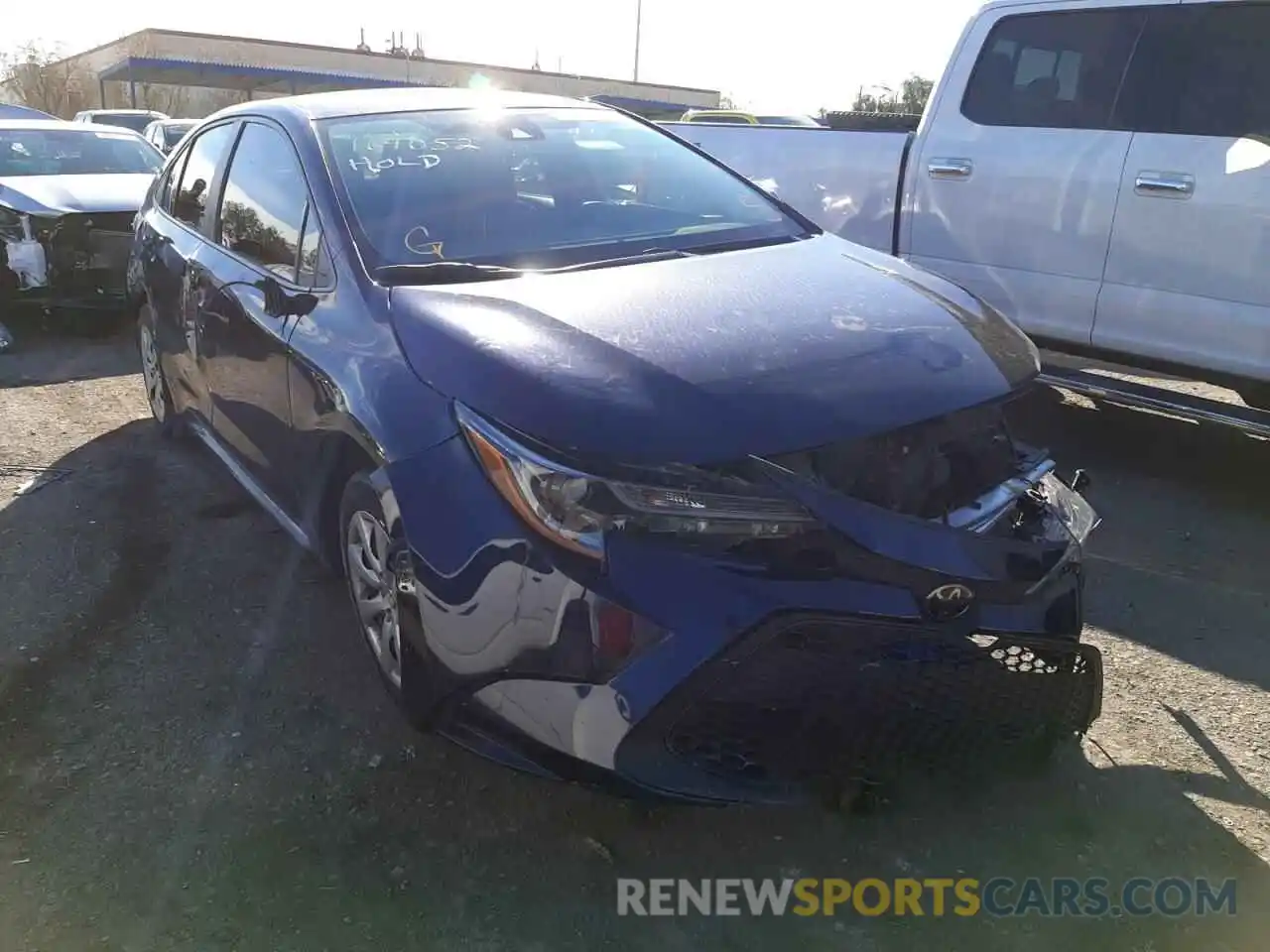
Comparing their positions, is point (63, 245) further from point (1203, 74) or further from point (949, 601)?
point (949, 601)

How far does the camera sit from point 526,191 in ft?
11.1

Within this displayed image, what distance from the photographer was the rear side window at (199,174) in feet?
13.6

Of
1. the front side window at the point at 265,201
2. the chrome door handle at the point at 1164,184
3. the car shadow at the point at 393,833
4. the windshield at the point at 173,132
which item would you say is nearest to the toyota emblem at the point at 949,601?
the car shadow at the point at 393,833

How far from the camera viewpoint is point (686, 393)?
2.25 metres

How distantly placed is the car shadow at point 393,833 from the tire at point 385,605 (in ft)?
0.86

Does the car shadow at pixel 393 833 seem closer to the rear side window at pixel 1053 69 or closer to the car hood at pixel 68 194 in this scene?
the rear side window at pixel 1053 69

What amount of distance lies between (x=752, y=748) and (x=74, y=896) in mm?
1577

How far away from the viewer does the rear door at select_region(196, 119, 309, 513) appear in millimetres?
3260

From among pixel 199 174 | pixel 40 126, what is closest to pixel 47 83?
pixel 40 126

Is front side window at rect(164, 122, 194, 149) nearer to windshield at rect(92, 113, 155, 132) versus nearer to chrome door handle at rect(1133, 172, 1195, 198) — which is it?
windshield at rect(92, 113, 155, 132)

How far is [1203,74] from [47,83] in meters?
42.7

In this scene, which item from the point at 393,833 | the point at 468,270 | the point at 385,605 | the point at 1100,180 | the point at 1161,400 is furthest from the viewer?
the point at 1100,180

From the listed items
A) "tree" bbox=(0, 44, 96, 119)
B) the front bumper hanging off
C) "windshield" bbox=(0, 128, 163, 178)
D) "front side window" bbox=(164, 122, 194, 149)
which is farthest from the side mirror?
"tree" bbox=(0, 44, 96, 119)

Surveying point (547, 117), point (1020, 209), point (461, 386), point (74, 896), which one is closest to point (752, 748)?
point (461, 386)
